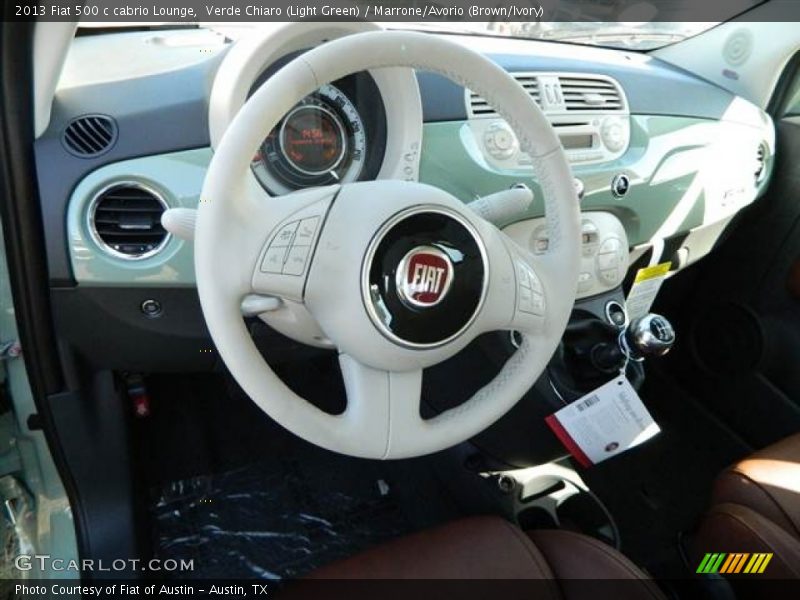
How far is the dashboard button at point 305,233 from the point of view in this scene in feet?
2.74

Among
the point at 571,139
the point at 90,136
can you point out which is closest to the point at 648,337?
the point at 571,139

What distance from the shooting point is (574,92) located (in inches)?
56.9

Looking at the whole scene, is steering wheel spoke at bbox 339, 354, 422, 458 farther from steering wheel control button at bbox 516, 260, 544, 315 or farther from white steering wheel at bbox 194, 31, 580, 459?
steering wheel control button at bbox 516, 260, 544, 315

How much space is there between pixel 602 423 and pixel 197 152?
32.5 inches

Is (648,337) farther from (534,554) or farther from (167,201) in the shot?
(167,201)

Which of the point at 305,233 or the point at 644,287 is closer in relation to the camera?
the point at 305,233

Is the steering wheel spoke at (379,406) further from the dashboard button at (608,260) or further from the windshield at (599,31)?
the windshield at (599,31)

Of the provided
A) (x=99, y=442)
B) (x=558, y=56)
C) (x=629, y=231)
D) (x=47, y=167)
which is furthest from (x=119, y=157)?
(x=629, y=231)

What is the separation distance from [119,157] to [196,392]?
33.3 inches

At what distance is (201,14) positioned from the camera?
1.30 meters

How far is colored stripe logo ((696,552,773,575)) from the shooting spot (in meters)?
1.06

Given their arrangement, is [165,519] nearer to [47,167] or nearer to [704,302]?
[47,167]

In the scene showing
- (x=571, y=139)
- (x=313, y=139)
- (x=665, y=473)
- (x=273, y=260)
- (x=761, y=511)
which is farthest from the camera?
(x=665, y=473)

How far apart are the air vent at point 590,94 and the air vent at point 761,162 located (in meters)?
0.50
